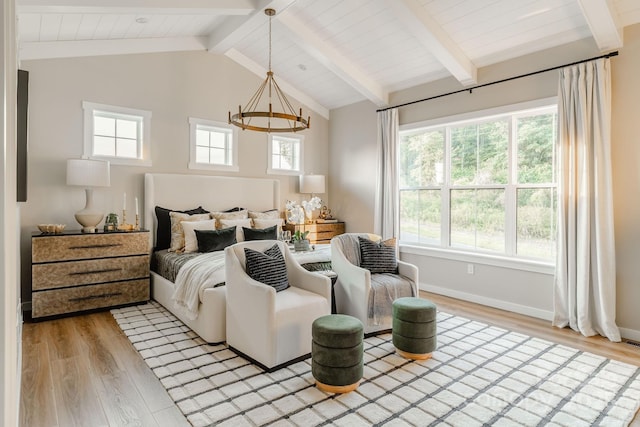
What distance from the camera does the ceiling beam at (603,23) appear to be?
3074 mm

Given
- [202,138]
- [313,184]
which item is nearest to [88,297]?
[202,138]

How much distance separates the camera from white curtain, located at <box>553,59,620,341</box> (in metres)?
3.45

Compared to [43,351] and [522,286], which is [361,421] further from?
[522,286]

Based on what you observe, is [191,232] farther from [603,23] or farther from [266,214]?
[603,23]

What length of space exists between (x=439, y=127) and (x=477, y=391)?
3.54 meters

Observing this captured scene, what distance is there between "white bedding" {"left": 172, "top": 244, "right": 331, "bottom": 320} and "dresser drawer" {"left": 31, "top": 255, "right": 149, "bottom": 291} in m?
0.86

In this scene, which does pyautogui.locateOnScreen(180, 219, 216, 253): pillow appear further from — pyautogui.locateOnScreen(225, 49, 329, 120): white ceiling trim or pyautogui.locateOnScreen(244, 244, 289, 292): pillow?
pyautogui.locateOnScreen(225, 49, 329, 120): white ceiling trim

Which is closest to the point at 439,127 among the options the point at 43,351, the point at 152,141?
the point at 152,141

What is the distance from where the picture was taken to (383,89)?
552 cm

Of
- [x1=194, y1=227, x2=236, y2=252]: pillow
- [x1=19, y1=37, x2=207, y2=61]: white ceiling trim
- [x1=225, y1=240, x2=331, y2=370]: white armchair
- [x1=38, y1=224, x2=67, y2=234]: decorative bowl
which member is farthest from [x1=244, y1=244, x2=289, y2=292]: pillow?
[x1=19, y1=37, x2=207, y2=61]: white ceiling trim

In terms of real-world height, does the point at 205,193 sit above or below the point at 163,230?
above

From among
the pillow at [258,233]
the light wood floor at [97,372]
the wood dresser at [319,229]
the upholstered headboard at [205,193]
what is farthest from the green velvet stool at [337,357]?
the wood dresser at [319,229]

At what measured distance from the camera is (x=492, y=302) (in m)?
4.42

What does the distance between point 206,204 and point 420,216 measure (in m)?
3.08
